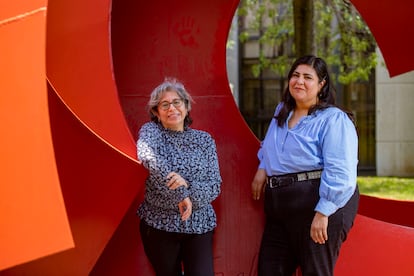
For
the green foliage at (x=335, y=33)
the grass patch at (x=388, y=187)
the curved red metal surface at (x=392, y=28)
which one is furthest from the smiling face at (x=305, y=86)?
the grass patch at (x=388, y=187)

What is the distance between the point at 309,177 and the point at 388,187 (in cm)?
1137

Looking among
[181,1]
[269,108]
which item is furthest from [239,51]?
[181,1]

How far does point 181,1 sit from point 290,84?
138 centimetres

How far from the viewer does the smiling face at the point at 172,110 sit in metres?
3.93

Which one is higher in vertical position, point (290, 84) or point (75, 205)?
point (290, 84)

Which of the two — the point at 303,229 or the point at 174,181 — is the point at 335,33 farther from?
the point at 174,181

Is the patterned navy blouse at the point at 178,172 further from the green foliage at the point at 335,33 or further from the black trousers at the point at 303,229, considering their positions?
the green foliage at the point at 335,33

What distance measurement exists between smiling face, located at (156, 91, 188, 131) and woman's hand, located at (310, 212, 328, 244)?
917 millimetres

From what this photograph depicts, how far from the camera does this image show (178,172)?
12.7 ft

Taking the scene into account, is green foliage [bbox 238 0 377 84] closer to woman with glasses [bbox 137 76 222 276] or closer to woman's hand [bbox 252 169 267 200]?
woman's hand [bbox 252 169 267 200]

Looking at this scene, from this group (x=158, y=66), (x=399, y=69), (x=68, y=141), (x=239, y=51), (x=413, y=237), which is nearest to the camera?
(x=68, y=141)

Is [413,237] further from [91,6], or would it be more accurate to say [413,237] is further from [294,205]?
[91,6]

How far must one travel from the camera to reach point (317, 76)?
4.10 meters

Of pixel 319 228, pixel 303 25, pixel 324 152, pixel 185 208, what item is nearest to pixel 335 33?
pixel 303 25
